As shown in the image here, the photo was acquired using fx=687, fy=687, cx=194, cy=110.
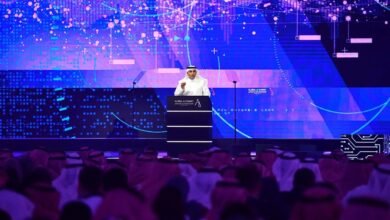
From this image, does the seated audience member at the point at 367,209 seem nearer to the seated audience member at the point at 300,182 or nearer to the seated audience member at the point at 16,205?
the seated audience member at the point at 300,182

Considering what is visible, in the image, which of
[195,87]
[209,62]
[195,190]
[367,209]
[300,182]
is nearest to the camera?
[367,209]

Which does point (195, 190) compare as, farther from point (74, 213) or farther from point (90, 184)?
point (74, 213)

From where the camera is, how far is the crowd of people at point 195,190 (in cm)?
425

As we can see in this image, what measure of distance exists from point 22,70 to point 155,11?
304cm

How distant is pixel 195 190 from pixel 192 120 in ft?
15.8

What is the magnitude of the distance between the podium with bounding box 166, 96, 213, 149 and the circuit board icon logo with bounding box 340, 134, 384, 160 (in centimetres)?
418

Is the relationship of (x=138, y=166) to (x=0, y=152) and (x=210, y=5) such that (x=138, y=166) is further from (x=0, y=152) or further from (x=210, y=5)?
(x=210, y=5)

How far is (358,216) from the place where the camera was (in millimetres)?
3961

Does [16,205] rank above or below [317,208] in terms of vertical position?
below

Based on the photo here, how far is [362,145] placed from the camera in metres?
14.1

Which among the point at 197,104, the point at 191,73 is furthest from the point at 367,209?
the point at 191,73

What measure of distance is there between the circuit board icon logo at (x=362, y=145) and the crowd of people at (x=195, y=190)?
5.20 meters

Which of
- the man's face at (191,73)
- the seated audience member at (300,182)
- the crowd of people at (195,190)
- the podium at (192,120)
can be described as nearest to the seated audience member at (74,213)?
the crowd of people at (195,190)

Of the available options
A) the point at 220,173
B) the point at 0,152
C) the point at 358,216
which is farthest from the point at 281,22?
the point at 358,216
